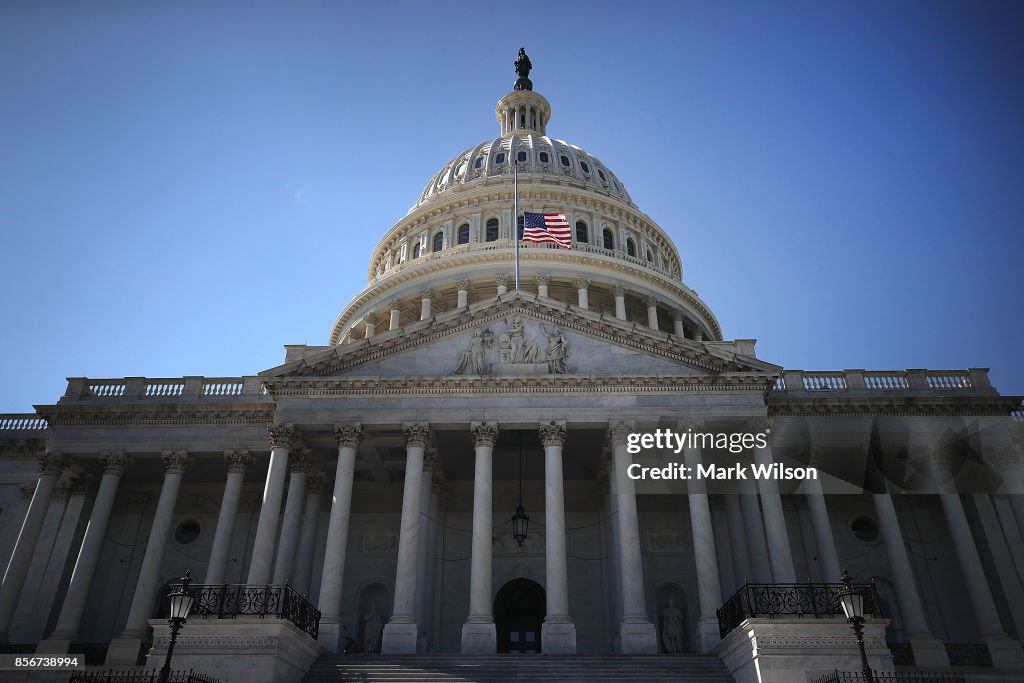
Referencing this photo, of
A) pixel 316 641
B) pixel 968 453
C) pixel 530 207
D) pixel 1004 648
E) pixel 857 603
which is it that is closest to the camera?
pixel 857 603

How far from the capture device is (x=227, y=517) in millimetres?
30469

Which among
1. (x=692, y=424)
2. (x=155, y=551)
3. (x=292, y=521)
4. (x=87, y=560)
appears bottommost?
(x=87, y=560)

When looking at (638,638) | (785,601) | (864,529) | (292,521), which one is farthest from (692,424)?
(292,521)

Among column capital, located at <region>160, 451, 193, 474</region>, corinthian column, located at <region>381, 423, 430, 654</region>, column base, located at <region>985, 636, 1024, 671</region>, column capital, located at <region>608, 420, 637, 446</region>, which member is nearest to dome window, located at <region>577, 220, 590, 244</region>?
column capital, located at <region>608, 420, 637, 446</region>

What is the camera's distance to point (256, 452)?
3306 centimetres

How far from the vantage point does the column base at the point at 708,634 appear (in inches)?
965

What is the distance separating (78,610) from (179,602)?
51.9 ft

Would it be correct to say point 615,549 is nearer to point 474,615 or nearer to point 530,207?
point 474,615

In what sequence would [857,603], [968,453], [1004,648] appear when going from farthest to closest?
[968,453]
[1004,648]
[857,603]

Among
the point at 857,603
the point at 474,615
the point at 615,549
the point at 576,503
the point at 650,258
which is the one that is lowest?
the point at 857,603

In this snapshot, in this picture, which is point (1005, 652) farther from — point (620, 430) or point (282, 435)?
point (282, 435)

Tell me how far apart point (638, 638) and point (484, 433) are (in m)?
8.69

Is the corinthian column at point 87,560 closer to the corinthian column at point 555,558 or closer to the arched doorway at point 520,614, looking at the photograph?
the arched doorway at point 520,614

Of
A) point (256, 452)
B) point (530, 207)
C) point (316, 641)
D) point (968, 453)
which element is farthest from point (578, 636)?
point (530, 207)
